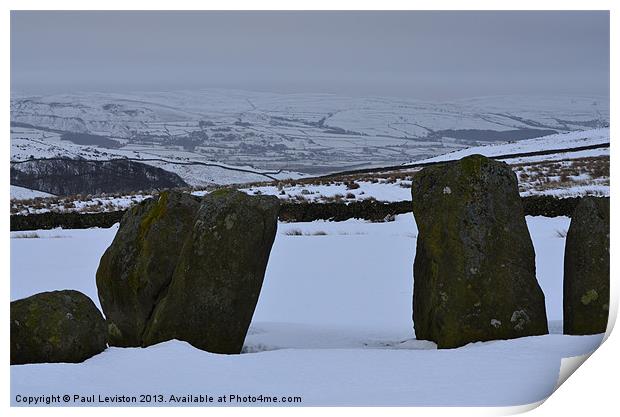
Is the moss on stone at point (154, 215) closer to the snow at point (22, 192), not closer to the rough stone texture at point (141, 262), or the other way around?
the rough stone texture at point (141, 262)

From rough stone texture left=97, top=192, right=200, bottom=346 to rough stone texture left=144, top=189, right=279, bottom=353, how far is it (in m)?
0.64

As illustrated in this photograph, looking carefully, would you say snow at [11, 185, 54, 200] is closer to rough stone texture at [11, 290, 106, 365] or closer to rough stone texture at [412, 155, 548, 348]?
rough stone texture at [11, 290, 106, 365]

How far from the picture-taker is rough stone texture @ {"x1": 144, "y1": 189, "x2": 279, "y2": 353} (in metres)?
8.63

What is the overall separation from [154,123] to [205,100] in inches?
242

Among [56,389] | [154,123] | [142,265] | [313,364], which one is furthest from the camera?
[154,123]

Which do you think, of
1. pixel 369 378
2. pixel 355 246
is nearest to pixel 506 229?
pixel 369 378

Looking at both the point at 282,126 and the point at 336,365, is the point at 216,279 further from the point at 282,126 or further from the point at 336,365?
the point at 282,126

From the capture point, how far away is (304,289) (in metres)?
12.3

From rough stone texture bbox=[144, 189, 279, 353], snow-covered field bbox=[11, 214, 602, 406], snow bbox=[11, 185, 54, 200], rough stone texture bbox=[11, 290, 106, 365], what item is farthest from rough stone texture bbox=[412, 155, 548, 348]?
snow bbox=[11, 185, 54, 200]

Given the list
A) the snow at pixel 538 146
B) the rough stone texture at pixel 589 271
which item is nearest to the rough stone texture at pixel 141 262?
the rough stone texture at pixel 589 271

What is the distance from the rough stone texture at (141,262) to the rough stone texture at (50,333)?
1.67m

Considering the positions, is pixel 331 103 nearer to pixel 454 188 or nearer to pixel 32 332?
pixel 454 188

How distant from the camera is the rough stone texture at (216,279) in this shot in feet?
28.3

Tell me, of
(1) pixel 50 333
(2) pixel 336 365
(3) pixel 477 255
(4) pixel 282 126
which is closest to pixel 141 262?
(1) pixel 50 333
